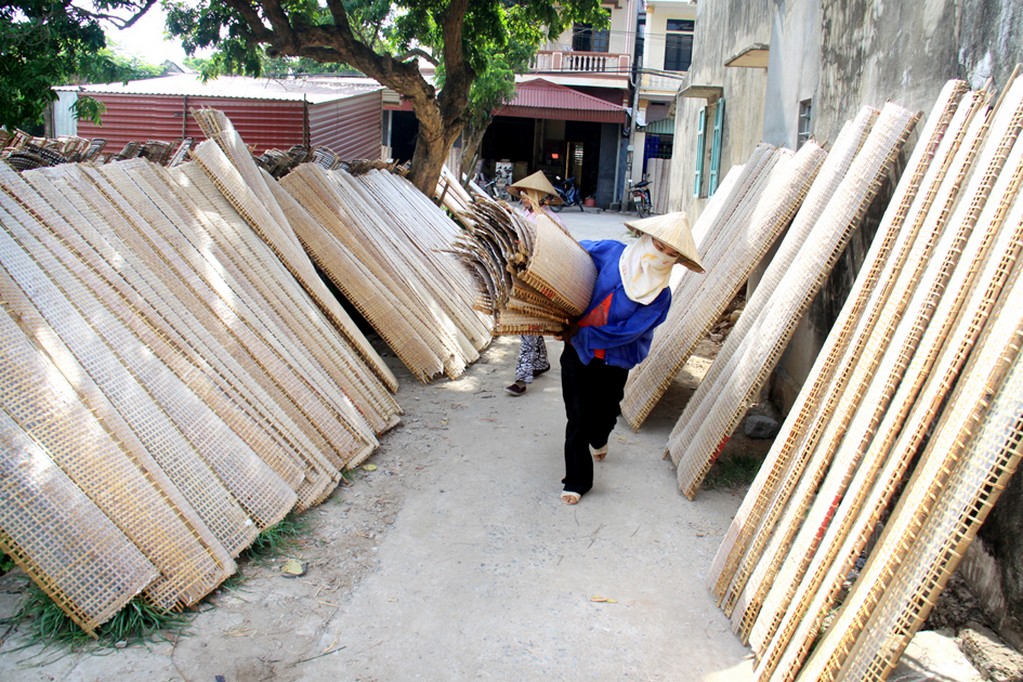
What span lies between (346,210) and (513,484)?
3035mm

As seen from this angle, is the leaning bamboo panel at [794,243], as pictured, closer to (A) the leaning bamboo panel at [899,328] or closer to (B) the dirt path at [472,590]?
(B) the dirt path at [472,590]

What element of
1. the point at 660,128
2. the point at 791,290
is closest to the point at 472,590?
the point at 791,290

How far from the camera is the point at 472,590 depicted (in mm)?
3590

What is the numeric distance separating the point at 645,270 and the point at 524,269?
620 millimetres

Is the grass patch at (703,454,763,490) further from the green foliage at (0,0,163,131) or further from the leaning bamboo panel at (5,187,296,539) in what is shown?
the green foliage at (0,0,163,131)

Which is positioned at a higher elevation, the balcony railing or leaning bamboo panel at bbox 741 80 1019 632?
the balcony railing

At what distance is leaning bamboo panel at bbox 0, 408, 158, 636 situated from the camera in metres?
→ 2.84

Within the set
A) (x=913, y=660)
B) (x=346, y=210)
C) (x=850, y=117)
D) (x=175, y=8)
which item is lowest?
(x=913, y=660)

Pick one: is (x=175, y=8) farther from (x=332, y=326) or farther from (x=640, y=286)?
(x=640, y=286)

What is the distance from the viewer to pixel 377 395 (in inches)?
218

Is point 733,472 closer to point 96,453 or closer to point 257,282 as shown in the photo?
point 257,282

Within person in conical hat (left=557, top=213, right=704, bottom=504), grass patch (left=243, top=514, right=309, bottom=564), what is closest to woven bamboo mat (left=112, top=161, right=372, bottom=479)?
grass patch (left=243, top=514, right=309, bottom=564)

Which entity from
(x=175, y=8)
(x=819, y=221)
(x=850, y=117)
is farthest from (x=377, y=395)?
(x=175, y=8)

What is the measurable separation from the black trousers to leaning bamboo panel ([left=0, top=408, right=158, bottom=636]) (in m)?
2.23
